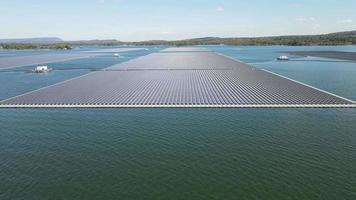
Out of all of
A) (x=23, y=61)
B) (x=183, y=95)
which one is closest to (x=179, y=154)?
(x=183, y=95)

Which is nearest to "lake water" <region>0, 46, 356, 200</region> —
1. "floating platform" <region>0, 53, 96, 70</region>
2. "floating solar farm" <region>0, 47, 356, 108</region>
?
"floating solar farm" <region>0, 47, 356, 108</region>

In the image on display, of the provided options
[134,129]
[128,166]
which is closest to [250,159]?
[128,166]

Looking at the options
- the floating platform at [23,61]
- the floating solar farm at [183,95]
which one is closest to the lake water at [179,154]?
the floating solar farm at [183,95]

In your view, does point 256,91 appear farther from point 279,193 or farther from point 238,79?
point 279,193

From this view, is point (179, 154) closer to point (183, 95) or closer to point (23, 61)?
point (183, 95)

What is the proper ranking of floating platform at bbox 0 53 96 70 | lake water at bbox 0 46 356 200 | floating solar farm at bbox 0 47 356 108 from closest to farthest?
1. lake water at bbox 0 46 356 200
2. floating solar farm at bbox 0 47 356 108
3. floating platform at bbox 0 53 96 70

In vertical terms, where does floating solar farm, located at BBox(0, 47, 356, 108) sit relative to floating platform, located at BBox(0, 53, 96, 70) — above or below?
below

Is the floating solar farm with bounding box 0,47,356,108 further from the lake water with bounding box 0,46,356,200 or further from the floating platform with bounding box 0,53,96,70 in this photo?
the floating platform with bounding box 0,53,96,70

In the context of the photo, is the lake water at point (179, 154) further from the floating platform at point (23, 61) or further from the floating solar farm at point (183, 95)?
the floating platform at point (23, 61)
